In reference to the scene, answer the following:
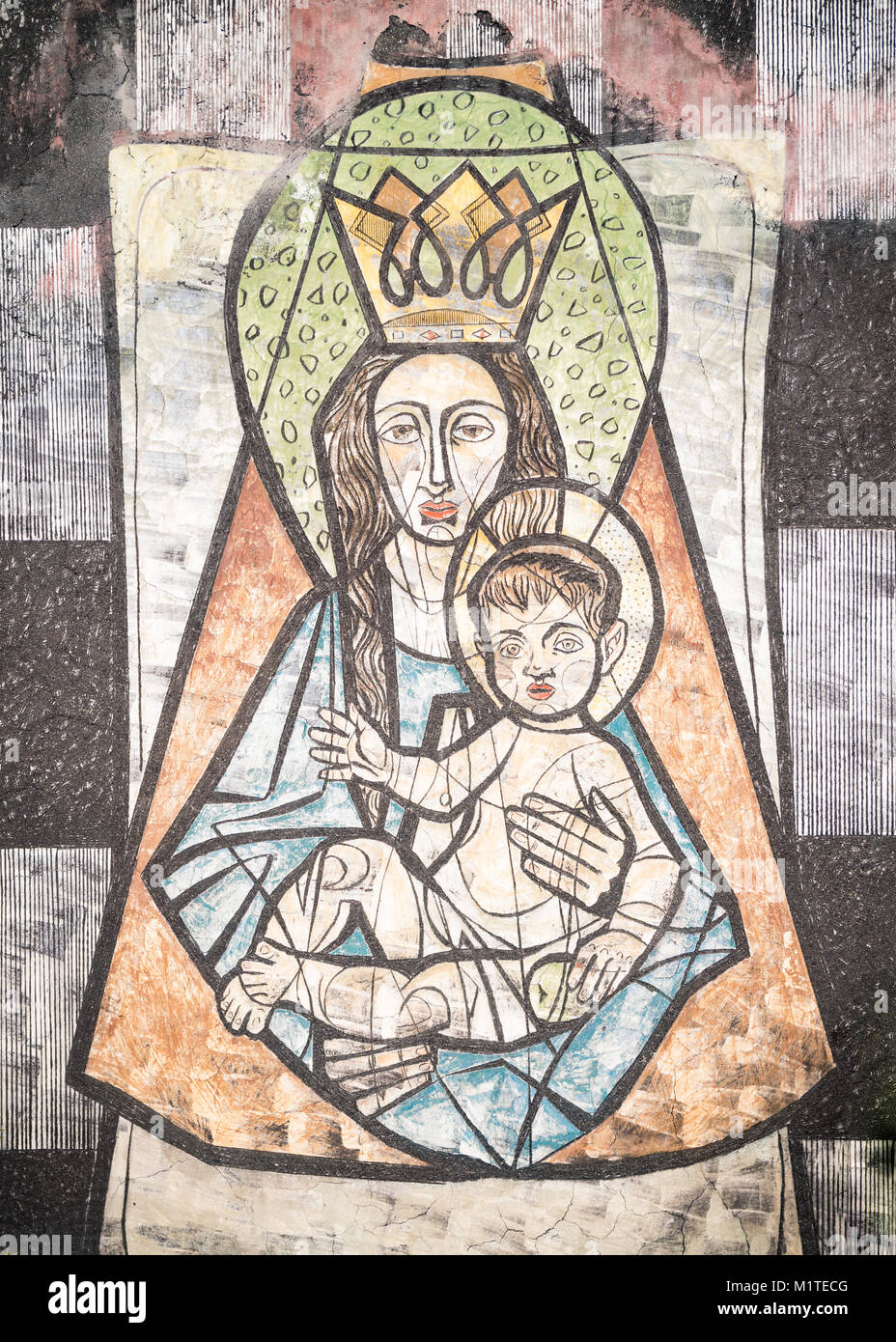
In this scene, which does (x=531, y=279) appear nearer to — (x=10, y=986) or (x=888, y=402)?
(x=888, y=402)

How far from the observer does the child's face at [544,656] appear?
2678 mm

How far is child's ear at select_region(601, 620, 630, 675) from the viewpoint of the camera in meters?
2.70

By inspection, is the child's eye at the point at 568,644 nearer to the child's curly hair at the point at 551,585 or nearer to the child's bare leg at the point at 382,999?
the child's curly hair at the point at 551,585

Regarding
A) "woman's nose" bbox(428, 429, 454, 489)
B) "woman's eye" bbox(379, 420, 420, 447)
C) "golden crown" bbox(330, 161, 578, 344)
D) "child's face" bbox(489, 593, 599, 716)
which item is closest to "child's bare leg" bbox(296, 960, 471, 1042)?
"child's face" bbox(489, 593, 599, 716)

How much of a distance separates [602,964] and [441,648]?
95 centimetres

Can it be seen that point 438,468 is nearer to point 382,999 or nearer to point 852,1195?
point 382,999

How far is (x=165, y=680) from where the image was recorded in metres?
2.72

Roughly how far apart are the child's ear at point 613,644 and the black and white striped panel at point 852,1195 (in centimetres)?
141

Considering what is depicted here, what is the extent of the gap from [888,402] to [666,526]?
2.30 feet

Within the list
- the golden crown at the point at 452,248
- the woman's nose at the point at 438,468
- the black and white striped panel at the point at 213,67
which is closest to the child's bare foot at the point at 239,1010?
the woman's nose at the point at 438,468

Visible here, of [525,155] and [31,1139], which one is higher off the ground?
[525,155]

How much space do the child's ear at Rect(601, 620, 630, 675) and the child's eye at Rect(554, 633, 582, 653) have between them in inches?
2.7

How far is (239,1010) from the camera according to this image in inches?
105

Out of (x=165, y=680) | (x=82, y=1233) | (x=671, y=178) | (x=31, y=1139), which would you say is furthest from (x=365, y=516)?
(x=82, y=1233)
